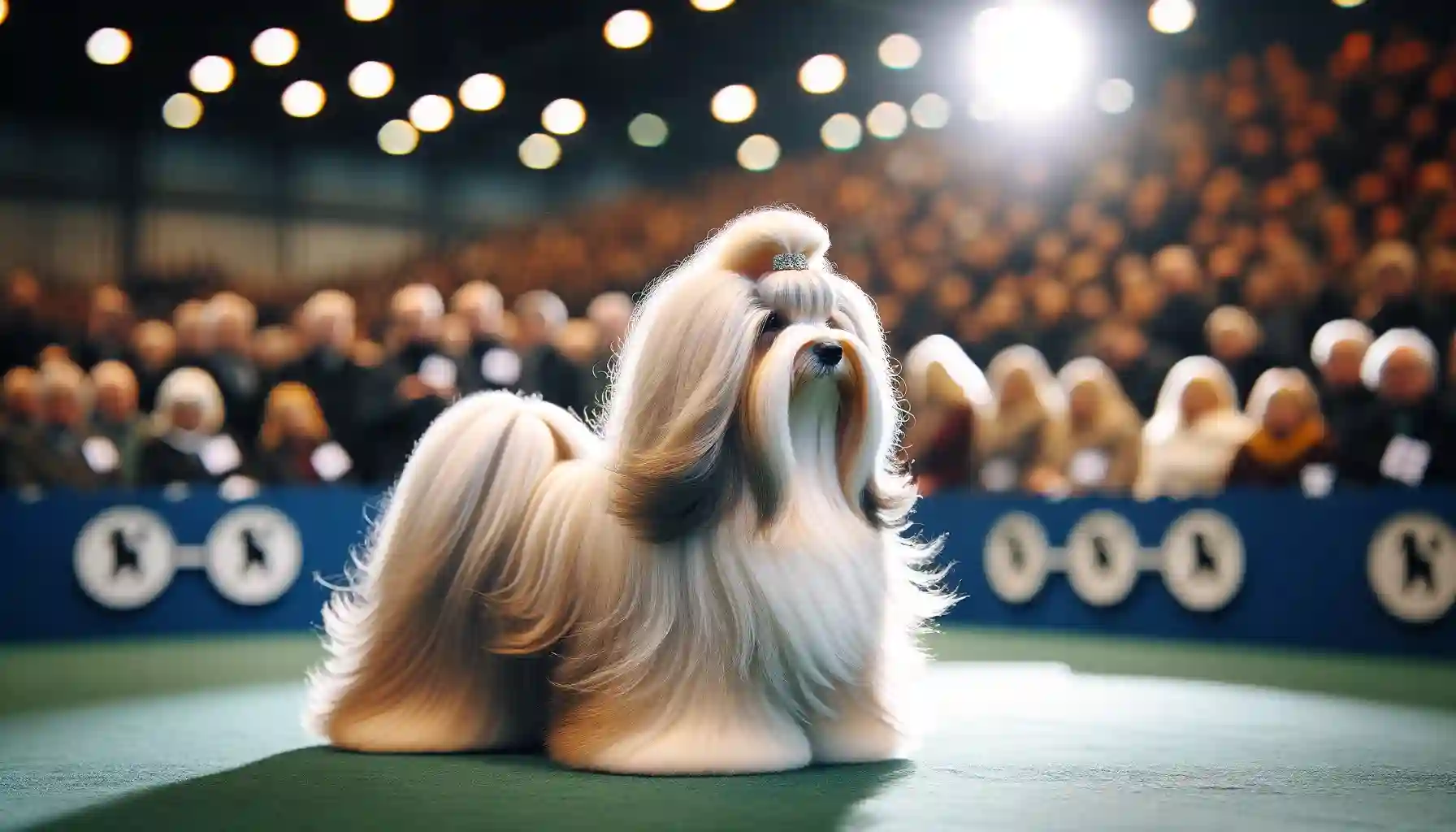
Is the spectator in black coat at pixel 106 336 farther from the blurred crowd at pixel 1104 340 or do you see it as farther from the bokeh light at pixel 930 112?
the bokeh light at pixel 930 112

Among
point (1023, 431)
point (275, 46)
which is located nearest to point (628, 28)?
point (275, 46)

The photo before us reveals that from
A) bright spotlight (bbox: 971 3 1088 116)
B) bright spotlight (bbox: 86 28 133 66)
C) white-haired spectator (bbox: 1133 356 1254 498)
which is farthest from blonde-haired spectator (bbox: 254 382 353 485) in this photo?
bright spotlight (bbox: 971 3 1088 116)

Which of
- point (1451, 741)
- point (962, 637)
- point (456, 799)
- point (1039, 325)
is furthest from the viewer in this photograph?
point (1039, 325)

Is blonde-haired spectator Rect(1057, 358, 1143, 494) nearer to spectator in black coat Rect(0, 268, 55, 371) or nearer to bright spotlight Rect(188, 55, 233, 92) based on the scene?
bright spotlight Rect(188, 55, 233, 92)

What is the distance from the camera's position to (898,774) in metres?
4.17

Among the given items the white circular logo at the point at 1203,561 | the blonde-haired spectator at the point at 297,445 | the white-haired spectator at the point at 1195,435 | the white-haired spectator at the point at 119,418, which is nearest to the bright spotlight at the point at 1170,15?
the white-haired spectator at the point at 1195,435

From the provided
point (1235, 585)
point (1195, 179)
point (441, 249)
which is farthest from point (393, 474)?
point (441, 249)

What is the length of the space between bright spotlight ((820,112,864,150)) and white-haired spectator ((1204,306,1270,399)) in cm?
724

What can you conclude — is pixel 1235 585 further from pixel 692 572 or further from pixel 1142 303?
pixel 692 572

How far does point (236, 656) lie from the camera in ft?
26.1

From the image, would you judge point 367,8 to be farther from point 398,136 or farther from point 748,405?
point 748,405

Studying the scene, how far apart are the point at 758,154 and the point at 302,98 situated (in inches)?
181

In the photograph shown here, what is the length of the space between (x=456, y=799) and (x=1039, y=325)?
786cm

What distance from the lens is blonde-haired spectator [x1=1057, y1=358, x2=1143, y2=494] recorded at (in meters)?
9.09
